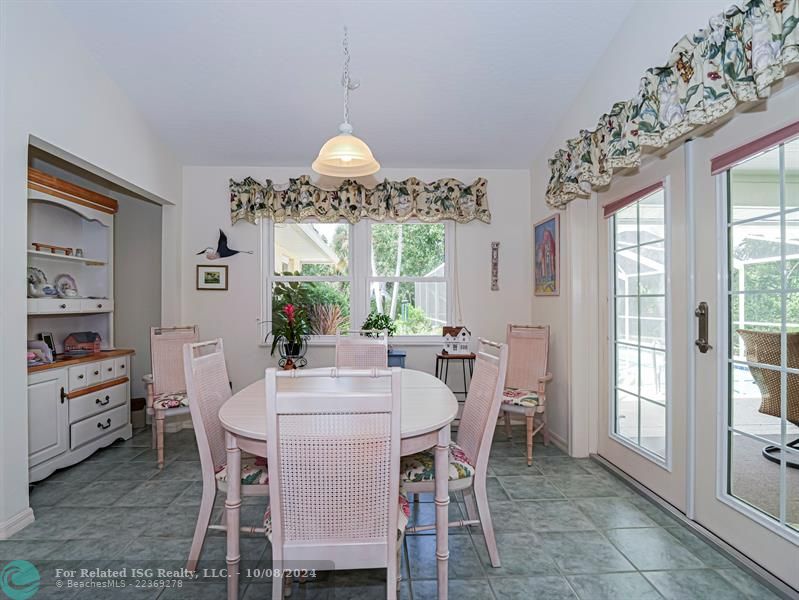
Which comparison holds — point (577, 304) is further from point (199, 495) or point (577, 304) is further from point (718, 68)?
point (199, 495)

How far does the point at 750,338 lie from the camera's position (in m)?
2.00

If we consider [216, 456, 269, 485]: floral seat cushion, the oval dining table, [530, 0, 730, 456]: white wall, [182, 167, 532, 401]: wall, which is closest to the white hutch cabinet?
[182, 167, 532, 401]: wall

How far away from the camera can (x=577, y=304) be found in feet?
11.3

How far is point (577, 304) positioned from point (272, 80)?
2.87 meters

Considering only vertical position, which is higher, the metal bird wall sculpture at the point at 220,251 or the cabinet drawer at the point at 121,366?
the metal bird wall sculpture at the point at 220,251

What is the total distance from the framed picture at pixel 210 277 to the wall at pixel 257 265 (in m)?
0.05

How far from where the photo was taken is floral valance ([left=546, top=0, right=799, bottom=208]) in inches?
59.9

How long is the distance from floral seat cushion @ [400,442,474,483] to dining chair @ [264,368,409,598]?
453 mm

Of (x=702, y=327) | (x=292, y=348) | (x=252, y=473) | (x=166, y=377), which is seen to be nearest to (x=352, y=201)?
(x=292, y=348)

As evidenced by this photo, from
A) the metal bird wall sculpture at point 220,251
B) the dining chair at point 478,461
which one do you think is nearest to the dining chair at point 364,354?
the dining chair at point 478,461

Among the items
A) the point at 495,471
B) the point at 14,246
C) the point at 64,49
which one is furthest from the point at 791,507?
the point at 64,49

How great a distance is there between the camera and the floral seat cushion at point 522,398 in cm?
335

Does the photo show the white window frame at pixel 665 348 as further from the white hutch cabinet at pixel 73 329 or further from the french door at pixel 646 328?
the white hutch cabinet at pixel 73 329

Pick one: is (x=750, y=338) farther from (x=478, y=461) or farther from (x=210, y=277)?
(x=210, y=277)
